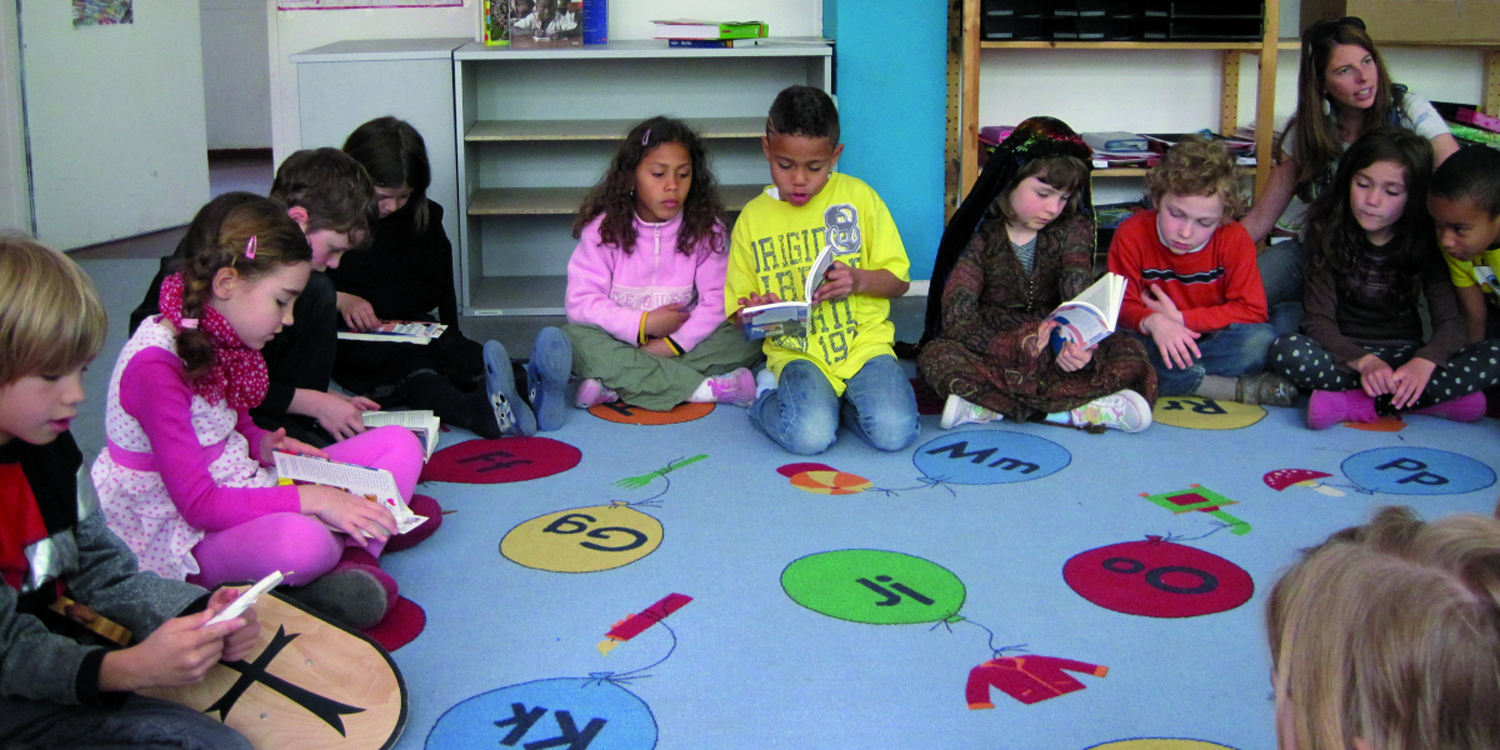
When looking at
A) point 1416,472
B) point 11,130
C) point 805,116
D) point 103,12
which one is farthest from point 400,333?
point 103,12

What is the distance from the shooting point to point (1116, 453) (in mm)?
2363

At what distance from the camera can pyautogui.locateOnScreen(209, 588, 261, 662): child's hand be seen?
126 centimetres

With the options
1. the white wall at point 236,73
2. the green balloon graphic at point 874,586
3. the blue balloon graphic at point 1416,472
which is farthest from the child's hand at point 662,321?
the white wall at point 236,73

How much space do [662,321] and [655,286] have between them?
4.9 inches

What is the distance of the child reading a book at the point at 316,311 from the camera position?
2135 mm

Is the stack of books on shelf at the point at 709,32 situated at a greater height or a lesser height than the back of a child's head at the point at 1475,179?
greater

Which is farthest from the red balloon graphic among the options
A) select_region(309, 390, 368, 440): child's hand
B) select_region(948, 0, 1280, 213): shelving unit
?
select_region(948, 0, 1280, 213): shelving unit

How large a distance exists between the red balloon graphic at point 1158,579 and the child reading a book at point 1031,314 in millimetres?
666

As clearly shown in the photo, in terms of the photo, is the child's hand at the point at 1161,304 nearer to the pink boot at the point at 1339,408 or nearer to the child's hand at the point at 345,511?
the pink boot at the point at 1339,408

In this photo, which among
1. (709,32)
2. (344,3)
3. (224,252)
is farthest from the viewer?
(344,3)

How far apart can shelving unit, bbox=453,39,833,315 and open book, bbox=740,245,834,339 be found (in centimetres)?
141

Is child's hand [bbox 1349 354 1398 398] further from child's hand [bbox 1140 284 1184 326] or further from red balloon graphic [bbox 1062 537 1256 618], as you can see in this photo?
red balloon graphic [bbox 1062 537 1256 618]

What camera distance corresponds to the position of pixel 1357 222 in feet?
8.89

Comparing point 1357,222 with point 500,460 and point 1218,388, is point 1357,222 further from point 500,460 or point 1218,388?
point 500,460
